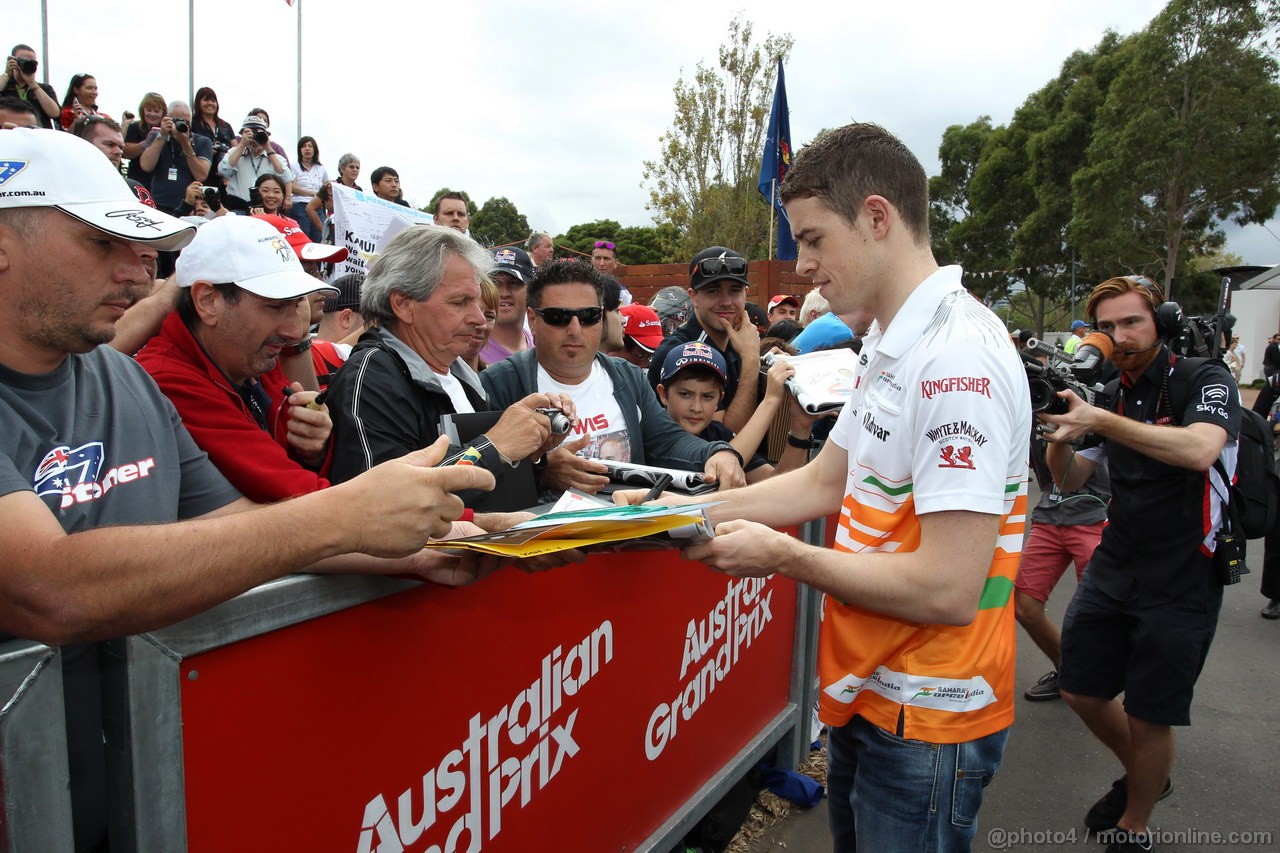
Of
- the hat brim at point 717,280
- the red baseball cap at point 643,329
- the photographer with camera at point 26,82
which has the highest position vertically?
the photographer with camera at point 26,82

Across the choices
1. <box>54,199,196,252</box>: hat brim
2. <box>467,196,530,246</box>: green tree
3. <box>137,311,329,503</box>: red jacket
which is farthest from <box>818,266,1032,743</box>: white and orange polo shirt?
<box>467,196,530,246</box>: green tree

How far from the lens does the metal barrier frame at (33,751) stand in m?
1.07

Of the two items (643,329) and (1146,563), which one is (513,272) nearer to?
(643,329)

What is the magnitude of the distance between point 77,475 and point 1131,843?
407cm

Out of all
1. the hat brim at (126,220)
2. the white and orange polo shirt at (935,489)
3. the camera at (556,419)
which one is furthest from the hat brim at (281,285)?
the white and orange polo shirt at (935,489)

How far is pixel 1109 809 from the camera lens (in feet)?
11.8

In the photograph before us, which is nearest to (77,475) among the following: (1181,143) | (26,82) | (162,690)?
(162,690)

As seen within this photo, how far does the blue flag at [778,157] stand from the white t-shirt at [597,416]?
8730 mm

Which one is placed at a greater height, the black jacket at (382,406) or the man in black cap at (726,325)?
the man in black cap at (726,325)

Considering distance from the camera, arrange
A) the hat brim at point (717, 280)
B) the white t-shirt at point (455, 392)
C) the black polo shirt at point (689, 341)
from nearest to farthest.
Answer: the white t-shirt at point (455, 392)
the black polo shirt at point (689, 341)
the hat brim at point (717, 280)

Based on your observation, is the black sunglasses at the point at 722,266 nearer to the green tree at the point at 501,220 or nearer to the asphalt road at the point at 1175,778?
the asphalt road at the point at 1175,778

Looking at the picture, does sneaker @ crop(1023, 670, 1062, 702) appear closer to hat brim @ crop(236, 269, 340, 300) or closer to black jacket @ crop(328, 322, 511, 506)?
black jacket @ crop(328, 322, 511, 506)

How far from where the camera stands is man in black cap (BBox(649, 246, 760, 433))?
14.4 ft

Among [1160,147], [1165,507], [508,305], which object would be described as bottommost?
[1165,507]
